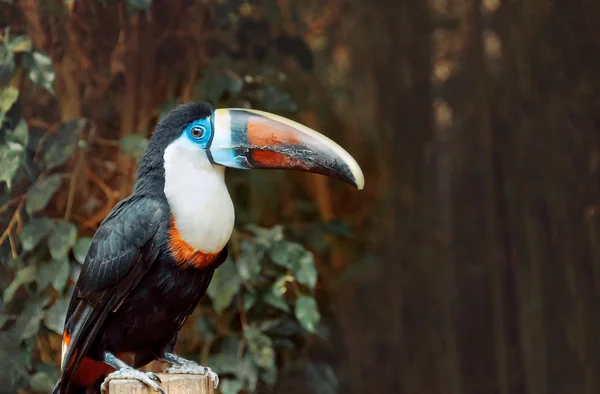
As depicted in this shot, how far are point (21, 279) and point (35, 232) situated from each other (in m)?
0.14

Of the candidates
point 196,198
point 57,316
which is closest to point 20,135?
point 57,316

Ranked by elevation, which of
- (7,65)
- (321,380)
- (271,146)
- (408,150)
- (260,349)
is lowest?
(321,380)

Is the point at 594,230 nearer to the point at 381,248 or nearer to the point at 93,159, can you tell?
the point at 381,248

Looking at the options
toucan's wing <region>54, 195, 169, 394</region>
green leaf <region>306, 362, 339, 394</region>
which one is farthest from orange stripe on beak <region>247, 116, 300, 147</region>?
green leaf <region>306, 362, 339, 394</region>

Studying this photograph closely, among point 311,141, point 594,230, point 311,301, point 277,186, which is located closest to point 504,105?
point 594,230

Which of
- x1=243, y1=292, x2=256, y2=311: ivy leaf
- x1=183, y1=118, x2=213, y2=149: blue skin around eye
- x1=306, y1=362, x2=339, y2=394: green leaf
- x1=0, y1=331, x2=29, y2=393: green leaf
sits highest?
x1=183, y1=118, x2=213, y2=149: blue skin around eye

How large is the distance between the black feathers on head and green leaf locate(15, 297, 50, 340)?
0.76 m

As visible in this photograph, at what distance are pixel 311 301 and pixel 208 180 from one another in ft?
2.79

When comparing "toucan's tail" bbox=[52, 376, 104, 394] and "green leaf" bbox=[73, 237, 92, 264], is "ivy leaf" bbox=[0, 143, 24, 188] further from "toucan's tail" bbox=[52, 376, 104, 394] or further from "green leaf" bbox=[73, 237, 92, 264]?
"toucan's tail" bbox=[52, 376, 104, 394]

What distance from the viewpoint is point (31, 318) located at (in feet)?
7.89

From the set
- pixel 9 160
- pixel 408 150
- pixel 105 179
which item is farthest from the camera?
pixel 408 150

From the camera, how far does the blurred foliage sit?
7.88 feet

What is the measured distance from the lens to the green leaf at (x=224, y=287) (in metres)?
2.50

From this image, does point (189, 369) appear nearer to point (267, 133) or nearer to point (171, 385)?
point (171, 385)
